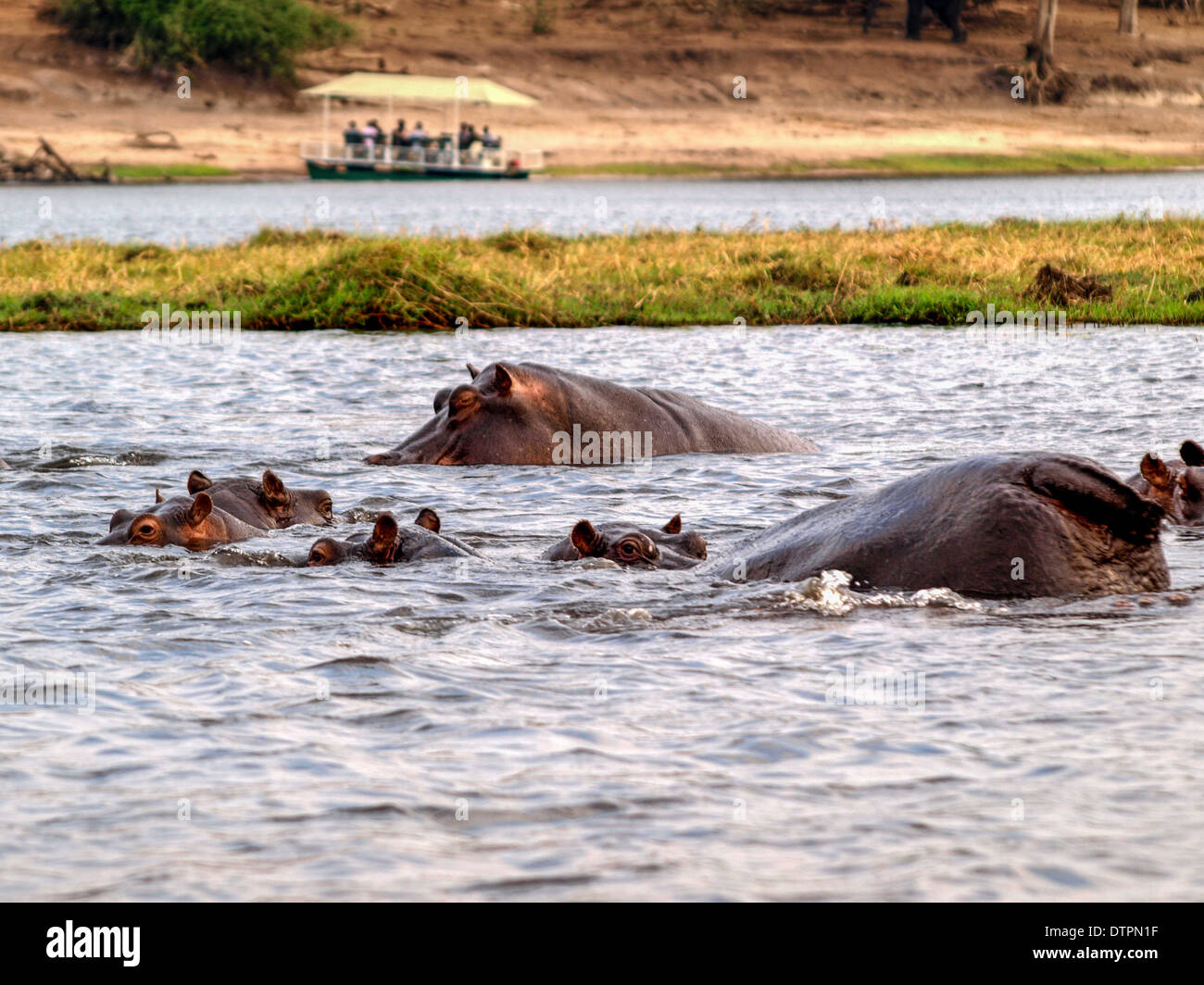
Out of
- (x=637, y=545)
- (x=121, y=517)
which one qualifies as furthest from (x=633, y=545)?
(x=121, y=517)

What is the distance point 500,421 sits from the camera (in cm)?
1022

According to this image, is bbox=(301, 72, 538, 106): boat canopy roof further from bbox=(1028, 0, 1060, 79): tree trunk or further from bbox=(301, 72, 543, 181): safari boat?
bbox=(1028, 0, 1060, 79): tree trunk

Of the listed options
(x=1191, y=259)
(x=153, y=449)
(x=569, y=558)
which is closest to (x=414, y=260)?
(x=153, y=449)

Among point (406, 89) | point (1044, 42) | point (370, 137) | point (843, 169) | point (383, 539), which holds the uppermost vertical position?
point (1044, 42)

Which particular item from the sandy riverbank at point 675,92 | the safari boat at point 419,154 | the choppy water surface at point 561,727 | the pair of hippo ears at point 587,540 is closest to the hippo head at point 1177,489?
the choppy water surface at point 561,727

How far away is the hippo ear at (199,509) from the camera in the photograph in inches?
300

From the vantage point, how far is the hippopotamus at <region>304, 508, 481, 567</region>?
24.0 ft

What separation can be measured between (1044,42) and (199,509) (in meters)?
76.5

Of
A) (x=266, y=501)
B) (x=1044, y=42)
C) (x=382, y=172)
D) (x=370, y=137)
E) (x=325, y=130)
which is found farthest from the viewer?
(x=1044, y=42)

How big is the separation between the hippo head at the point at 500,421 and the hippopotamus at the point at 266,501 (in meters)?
1.62

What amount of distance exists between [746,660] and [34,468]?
6.19m

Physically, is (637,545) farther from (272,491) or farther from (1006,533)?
(272,491)

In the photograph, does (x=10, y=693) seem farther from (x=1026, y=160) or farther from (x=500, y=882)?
(x=1026, y=160)
